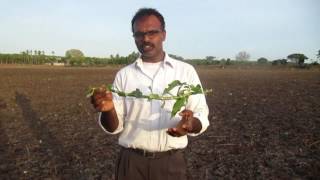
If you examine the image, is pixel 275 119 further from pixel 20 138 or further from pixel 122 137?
pixel 122 137

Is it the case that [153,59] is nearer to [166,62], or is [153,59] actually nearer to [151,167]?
[166,62]

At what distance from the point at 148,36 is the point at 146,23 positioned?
A: 121 millimetres

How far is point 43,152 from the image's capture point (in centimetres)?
817

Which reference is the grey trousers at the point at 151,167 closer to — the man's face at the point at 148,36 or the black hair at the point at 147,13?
the man's face at the point at 148,36

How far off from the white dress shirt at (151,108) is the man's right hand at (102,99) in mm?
406

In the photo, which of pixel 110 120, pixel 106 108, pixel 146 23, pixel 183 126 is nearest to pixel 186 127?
pixel 183 126

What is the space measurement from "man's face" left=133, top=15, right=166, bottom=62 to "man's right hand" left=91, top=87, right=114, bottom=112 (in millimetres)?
604

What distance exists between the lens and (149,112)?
Answer: 3.05m

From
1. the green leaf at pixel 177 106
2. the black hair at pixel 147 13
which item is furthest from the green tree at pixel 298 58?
the green leaf at pixel 177 106

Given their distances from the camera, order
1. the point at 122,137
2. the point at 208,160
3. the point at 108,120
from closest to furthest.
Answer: the point at 108,120
the point at 122,137
the point at 208,160

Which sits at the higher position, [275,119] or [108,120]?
[108,120]

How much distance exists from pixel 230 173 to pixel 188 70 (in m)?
3.99

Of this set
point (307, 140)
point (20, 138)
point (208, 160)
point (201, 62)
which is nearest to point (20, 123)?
point (20, 138)

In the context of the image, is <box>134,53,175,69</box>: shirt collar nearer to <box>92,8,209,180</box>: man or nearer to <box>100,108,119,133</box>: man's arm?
<box>92,8,209,180</box>: man
